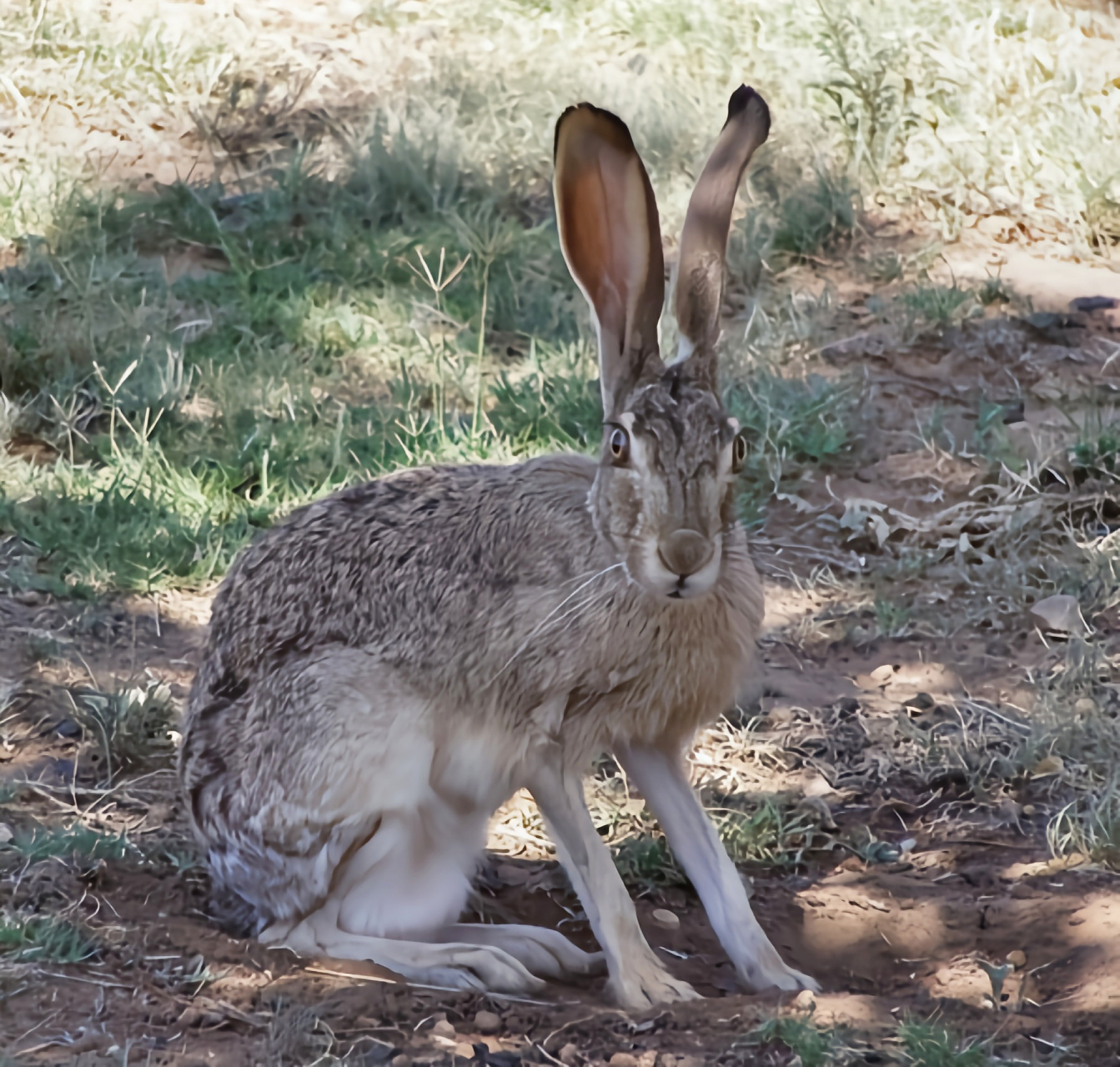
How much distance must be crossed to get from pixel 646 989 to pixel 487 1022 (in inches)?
14.3

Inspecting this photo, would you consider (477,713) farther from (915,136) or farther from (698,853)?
(915,136)

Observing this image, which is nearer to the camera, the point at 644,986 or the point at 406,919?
the point at 644,986

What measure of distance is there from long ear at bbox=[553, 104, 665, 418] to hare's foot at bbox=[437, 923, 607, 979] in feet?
3.80

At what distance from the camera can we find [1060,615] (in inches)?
180

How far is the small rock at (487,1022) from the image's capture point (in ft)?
9.82

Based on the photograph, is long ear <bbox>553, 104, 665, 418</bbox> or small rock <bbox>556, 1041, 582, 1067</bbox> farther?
long ear <bbox>553, 104, 665, 418</bbox>

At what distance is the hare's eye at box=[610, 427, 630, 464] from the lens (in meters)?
3.04

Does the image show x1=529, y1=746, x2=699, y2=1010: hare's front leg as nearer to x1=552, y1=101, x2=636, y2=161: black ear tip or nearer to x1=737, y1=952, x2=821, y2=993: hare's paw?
x1=737, y1=952, x2=821, y2=993: hare's paw

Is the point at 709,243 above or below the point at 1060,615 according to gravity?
above

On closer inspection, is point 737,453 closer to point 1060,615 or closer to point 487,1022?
point 487,1022

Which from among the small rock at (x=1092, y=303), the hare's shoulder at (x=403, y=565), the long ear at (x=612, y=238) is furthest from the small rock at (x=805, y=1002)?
the small rock at (x=1092, y=303)

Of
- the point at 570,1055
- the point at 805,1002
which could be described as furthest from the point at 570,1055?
the point at 805,1002

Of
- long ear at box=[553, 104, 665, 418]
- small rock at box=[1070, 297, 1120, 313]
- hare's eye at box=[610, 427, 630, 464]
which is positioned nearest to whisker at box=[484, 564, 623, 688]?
hare's eye at box=[610, 427, 630, 464]

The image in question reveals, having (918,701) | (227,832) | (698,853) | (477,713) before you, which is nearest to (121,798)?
(227,832)
